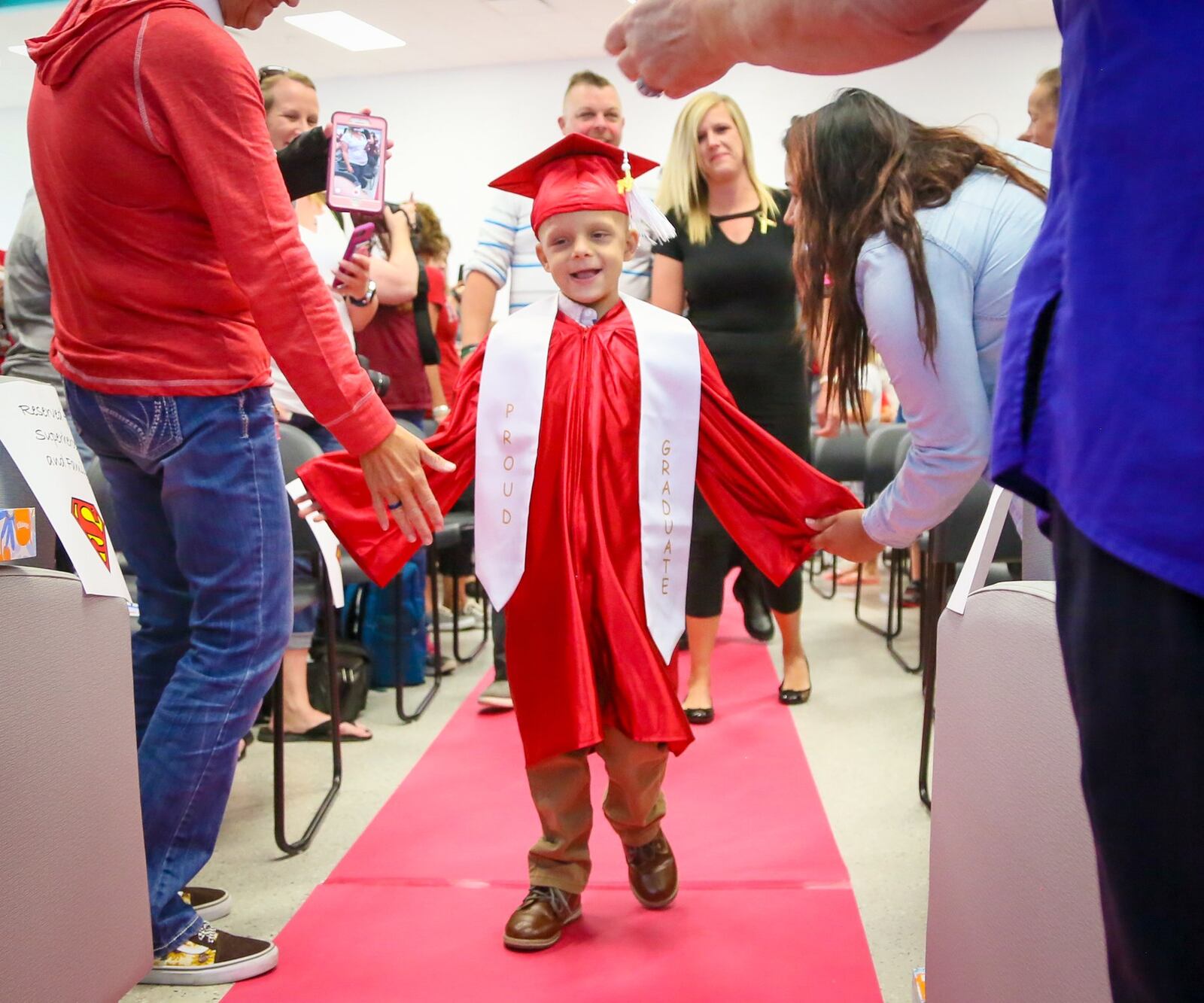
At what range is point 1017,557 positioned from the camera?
274cm

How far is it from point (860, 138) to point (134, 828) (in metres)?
1.58

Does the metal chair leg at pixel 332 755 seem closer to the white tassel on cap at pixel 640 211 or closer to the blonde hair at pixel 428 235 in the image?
the white tassel on cap at pixel 640 211

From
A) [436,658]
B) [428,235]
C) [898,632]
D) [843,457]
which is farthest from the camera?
[428,235]

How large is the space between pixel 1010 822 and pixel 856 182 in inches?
42.3

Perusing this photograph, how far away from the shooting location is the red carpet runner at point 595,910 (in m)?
1.87

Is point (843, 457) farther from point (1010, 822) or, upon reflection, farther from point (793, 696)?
point (1010, 822)

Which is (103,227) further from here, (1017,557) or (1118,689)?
(1017,557)

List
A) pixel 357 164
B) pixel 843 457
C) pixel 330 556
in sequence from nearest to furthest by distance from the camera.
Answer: pixel 357 164 < pixel 330 556 < pixel 843 457

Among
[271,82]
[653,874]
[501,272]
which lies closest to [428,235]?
[501,272]

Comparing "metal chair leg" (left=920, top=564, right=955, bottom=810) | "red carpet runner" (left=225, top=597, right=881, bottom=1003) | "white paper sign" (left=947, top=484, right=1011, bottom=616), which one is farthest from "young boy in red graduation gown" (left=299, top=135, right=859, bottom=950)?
"metal chair leg" (left=920, top=564, right=955, bottom=810)

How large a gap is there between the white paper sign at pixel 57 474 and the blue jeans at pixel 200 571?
159 mm

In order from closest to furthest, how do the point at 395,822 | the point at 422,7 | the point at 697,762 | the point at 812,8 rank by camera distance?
the point at 812,8 < the point at 395,822 < the point at 697,762 < the point at 422,7

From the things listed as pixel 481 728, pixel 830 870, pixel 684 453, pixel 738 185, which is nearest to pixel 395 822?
pixel 481 728

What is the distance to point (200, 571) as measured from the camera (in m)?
1.80
